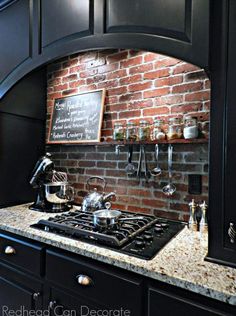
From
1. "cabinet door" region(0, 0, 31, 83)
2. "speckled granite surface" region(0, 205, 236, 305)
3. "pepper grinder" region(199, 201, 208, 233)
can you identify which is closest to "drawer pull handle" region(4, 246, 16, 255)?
"speckled granite surface" region(0, 205, 236, 305)

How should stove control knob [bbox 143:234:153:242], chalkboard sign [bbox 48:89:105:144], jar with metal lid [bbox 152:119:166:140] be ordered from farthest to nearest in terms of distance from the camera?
chalkboard sign [bbox 48:89:105:144], jar with metal lid [bbox 152:119:166:140], stove control knob [bbox 143:234:153:242]

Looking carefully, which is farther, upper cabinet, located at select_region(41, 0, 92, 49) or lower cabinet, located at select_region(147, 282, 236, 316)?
upper cabinet, located at select_region(41, 0, 92, 49)

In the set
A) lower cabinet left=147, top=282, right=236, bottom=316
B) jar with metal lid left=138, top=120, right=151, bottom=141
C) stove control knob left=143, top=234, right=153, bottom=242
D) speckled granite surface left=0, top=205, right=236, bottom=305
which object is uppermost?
jar with metal lid left=138, top=120, right=151, bottom=141

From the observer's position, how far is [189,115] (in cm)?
151

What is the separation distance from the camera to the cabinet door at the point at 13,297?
1.31 meters

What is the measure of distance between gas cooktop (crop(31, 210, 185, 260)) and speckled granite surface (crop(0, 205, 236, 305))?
0.13 feet

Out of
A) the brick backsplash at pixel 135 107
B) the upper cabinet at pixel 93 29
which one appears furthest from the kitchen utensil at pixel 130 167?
the upper cabinet at pixel 93 29

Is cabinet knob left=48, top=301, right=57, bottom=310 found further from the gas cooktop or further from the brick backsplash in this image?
the brick backsplash

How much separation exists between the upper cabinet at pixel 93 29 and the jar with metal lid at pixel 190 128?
49 cm

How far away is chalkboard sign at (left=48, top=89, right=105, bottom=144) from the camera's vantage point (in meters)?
1.86

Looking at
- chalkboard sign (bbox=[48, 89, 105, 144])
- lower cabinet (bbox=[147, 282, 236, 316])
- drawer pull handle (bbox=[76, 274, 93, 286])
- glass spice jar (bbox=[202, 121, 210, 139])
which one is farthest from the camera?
chalkboard sign (bbox=[48, 89, 105, 144])

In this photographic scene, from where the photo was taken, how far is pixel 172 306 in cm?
87

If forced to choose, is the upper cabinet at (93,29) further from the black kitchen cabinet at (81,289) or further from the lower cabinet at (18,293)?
the lower cabinet at (18,293)

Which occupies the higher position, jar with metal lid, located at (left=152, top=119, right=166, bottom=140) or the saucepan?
jar with metal lid, located at (left=152, top=119, right=166, bottom=140)
